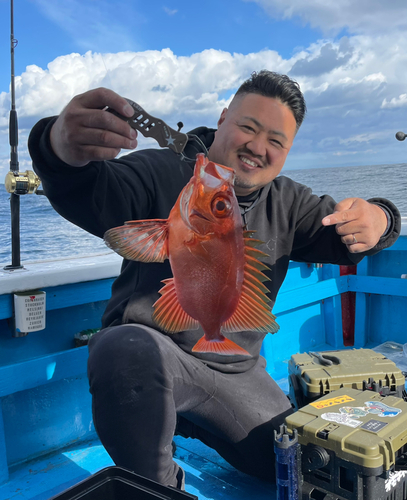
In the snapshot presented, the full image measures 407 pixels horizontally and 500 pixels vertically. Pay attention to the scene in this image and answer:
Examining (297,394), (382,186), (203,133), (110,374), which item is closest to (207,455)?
(297,394)

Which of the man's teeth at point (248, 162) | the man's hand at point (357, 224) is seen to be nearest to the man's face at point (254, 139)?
the man's teeth at point (248, 162)

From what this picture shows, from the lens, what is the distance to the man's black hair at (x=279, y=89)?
2.20 m

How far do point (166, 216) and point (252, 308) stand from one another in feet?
2.68

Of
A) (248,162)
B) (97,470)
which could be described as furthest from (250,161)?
(97,470)

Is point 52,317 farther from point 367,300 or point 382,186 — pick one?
point 382,186

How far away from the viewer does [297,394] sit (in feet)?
8.13

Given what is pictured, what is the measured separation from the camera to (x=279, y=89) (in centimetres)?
220

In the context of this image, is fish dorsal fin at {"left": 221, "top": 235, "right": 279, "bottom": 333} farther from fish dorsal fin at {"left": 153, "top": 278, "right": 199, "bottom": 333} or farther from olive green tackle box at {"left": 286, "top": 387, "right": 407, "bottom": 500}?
olive green tackle box at {"left": 286, "top": 387, "right": 407, "bottom": 500}

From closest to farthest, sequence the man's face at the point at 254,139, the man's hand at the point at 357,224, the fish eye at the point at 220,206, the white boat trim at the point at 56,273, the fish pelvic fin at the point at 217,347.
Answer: the fish eye at the point at 220,206, the fish pelvic fin at the point at 217,347, the man's hand at the point at 357,224, the man's face at the point at 254,139, the white boat trim at the point at 56,273

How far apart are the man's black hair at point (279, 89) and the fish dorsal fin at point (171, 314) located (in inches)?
53.6

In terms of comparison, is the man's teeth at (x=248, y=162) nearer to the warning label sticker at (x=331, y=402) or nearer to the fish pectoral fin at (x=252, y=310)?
the fish pectoral fin at (x=252, y=310)

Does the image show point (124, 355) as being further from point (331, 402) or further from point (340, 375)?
point (340, 375)

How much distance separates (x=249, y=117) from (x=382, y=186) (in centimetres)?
2096

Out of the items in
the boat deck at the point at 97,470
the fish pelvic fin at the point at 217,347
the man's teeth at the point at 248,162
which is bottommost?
the boat deck at the point at 97,470
